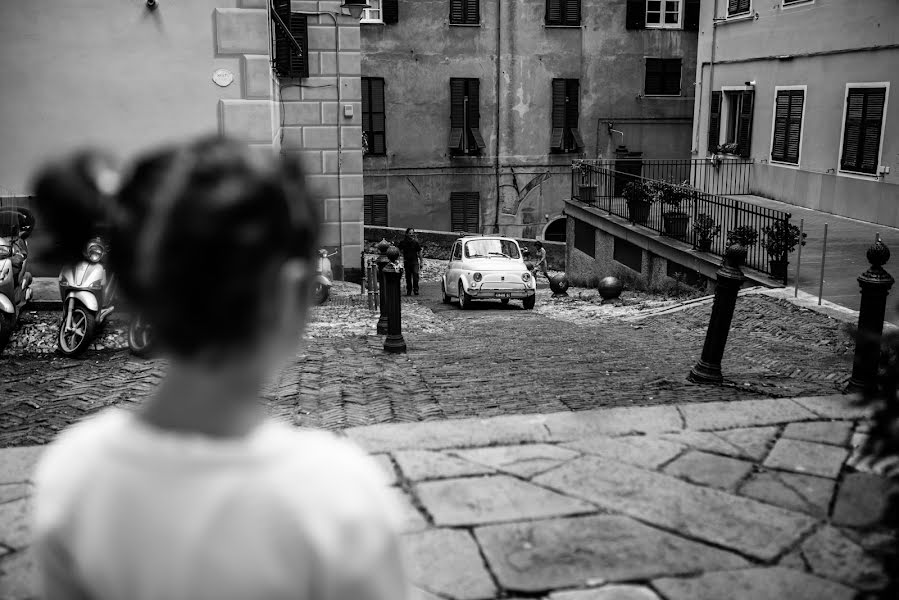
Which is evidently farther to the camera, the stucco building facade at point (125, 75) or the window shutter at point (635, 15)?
the window shutter at point (635, 15)

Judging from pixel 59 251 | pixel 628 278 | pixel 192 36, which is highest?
pixel 192 36

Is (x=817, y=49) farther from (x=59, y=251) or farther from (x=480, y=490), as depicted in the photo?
(x=59, y=251)

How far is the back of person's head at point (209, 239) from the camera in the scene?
1.19 m

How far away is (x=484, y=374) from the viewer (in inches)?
282

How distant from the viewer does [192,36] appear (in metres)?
11.2

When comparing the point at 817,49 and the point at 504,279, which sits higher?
the point at 817,49

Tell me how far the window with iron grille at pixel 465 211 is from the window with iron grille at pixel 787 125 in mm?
12221

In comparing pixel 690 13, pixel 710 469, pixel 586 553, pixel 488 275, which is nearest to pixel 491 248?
pixel 488 275

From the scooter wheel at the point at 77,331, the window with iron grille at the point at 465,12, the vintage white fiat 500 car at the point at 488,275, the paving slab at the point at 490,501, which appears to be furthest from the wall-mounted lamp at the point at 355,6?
the window with iron grille at the point at 465,12

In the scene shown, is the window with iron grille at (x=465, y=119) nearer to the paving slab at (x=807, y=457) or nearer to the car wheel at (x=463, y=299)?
the car wheel at (x=463, y=299)

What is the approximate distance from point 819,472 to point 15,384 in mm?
5832

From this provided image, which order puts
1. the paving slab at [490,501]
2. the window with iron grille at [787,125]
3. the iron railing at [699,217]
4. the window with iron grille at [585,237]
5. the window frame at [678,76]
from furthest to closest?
the window frame at [678,76] → the window with iron grille at [585,237] → the window with iron grille at [787,125] → the iron railing at [699,217] → the paving slab at [490,501]

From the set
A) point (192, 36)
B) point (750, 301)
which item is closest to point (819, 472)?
point (750, 301)

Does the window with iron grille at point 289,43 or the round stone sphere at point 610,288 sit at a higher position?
the window with iron grille at point 289,43
